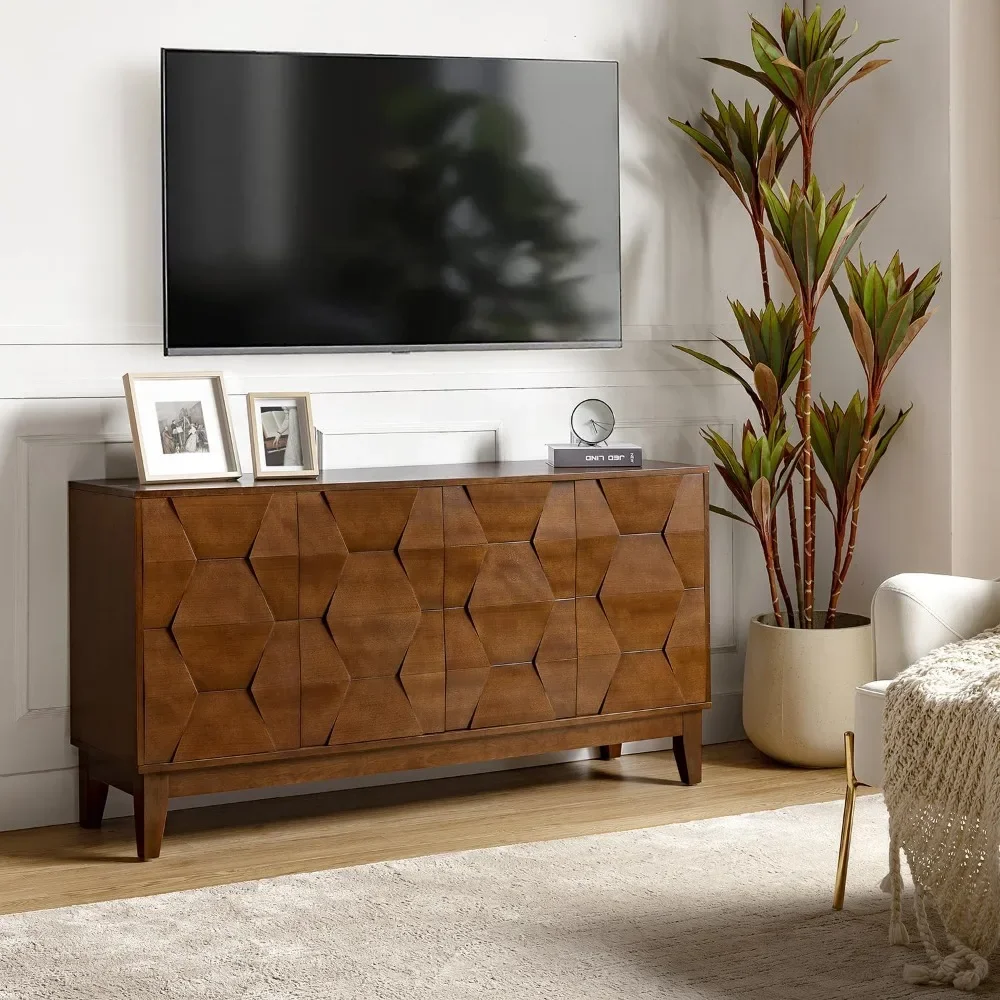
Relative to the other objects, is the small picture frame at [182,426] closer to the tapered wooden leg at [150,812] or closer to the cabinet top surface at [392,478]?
the cabinet top surface at [392,478]

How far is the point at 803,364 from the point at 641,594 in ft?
2.52

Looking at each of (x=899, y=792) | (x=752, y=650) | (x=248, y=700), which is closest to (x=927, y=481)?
(x=752, y=650)

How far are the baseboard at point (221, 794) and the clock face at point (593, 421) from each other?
2.80 ft

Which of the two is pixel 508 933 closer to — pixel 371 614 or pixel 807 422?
pixel 371 614

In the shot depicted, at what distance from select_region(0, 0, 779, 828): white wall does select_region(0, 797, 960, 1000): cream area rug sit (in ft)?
2.81

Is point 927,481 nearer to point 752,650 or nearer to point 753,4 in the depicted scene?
point 752,650

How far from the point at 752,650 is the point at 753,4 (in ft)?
5.89

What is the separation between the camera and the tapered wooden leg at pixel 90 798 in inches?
127

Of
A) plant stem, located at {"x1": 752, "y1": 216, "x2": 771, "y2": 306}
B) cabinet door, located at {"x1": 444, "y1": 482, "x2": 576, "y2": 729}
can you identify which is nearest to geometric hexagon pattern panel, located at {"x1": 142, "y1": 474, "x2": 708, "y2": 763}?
cabinet door, located at {"x1": 444, "y1": 482, "x2": 576, "y2": 729}

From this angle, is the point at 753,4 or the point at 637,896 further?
the point at 753,4

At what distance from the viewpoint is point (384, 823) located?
3.27 metres

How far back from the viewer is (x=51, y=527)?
3.23 metres

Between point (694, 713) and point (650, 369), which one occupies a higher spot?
point (650, 369)

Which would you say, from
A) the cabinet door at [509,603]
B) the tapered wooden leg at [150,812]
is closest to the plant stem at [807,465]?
the cabinet door at [509,603]
